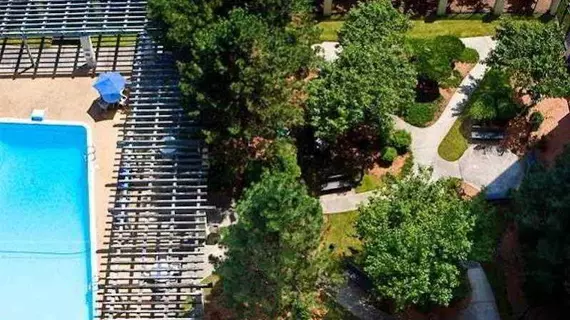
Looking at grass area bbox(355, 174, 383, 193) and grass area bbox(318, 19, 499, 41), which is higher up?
grass area bbox(318, 19, 499, 41)

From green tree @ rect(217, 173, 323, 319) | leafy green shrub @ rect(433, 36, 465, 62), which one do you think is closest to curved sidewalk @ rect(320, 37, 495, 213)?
leafy green shrub @ rect(433, 36, 465, 62)

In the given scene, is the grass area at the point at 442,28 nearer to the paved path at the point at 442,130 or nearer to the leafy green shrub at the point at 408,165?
the paved path at the point at 442,130

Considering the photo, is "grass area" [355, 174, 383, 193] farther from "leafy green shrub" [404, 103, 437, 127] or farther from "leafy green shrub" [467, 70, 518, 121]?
"leafy green shrub" [467, 70, 518, 121]

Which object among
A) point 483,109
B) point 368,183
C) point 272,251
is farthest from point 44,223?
point 483,109

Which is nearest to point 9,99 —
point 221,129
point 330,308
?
point 221,129

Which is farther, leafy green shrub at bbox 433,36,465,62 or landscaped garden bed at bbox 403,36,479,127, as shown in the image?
leafy green shrub at bbox 433,36,465,62

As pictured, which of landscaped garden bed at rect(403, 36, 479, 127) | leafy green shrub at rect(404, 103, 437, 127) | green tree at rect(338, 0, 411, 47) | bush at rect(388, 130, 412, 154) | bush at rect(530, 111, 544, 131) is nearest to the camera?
green tree at rect(338, 0, 411, 47)
